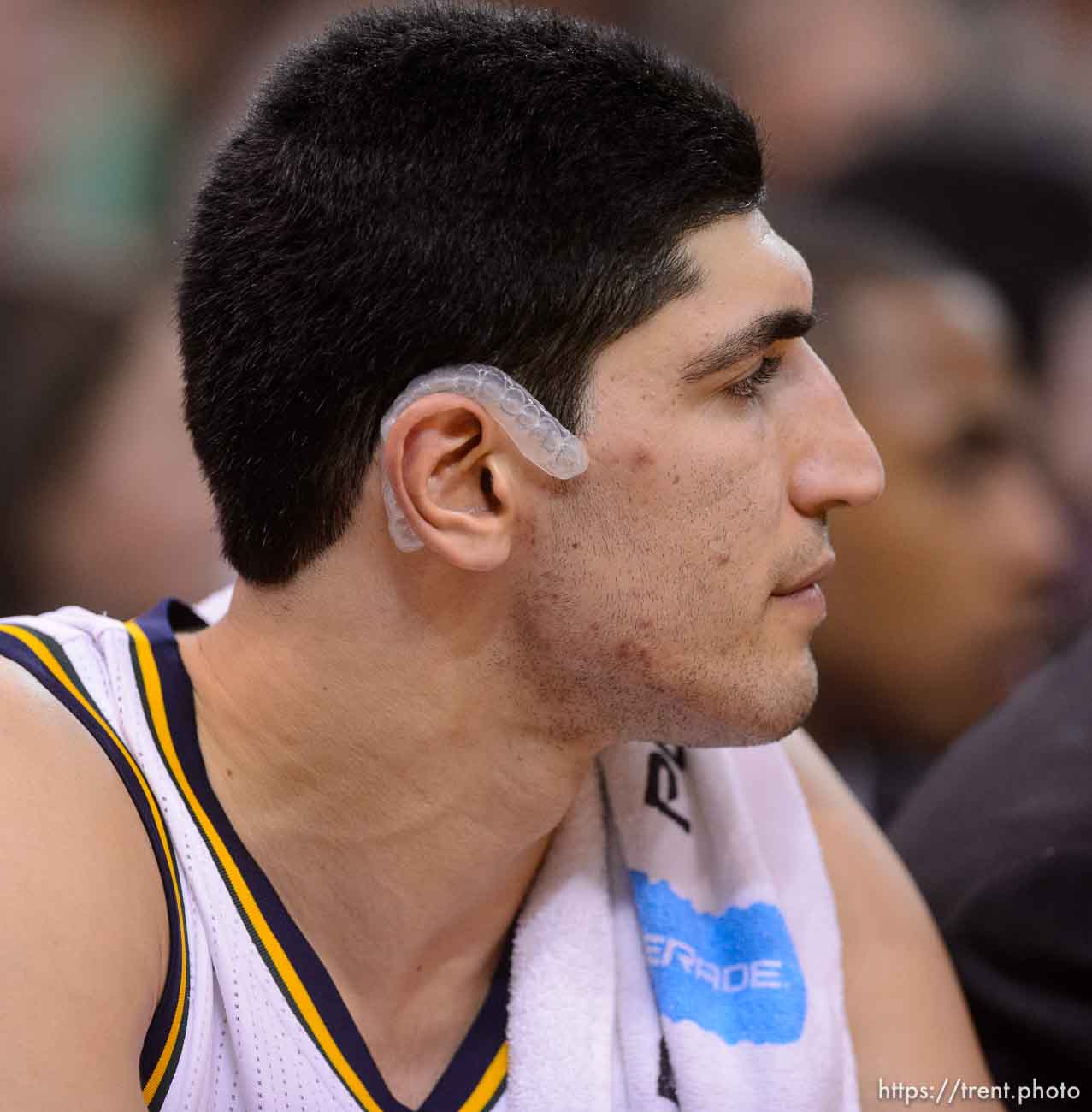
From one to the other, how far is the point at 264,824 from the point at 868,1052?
56cm

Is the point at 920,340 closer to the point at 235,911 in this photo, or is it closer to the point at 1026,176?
the point at 1026,176

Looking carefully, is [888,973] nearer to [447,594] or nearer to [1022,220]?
[447,594]

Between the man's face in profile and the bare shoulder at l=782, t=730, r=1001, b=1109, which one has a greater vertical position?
the man's face in profile

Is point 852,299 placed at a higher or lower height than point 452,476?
higher

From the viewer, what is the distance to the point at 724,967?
1335 millimetres

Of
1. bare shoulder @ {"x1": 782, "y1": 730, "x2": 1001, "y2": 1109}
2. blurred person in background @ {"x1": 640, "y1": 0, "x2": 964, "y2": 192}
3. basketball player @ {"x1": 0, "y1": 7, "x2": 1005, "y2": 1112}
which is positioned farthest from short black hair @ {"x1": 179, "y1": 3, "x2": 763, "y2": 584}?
blurred person in background @ {"x1": 640, "y1": 0, "x2": 964, "y2": 192}

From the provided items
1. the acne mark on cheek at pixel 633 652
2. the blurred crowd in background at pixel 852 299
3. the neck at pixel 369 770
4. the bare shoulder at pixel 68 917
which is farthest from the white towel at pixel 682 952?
the blurred crowd in background at pixel 852 299

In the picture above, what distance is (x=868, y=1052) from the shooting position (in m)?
1.35

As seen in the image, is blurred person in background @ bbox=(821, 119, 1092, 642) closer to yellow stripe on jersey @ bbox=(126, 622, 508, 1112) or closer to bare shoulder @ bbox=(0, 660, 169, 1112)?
yellow stripe on jersey @ bbox=(126, 622, 508, 1112)

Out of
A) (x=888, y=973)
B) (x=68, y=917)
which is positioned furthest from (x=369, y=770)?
(x=888, y=973)

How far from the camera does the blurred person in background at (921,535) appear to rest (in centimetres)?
255

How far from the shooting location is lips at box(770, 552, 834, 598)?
123 cm

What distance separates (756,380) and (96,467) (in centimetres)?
172

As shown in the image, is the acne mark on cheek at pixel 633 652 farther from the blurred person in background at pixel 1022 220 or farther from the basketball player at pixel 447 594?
the blurred person in background at pixel 1022 220
